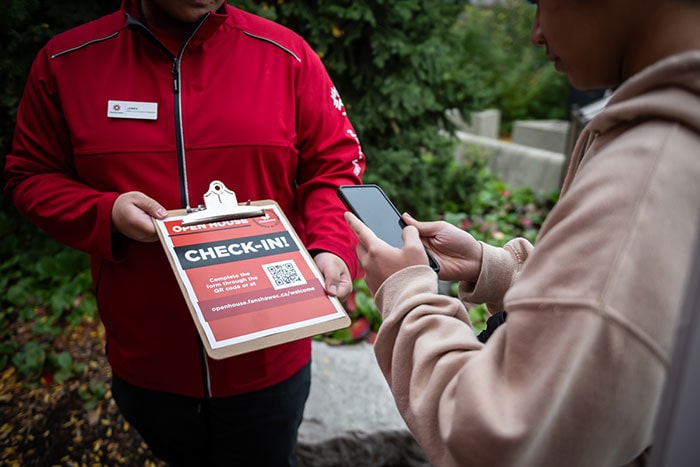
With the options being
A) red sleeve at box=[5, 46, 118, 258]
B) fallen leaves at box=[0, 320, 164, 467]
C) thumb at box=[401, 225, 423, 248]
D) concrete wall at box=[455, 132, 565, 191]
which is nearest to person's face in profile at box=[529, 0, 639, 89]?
thumb at box=[401, 225, 423, 248]

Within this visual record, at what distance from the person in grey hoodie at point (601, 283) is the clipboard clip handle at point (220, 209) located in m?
0.91

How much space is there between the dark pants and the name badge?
97 cm

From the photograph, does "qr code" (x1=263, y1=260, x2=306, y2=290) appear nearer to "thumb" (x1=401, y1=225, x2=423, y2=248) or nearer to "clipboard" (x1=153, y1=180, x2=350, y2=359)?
"clipboard" (x1=153, y1=180, x2=350, y2=359)

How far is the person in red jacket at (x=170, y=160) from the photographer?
163 cm

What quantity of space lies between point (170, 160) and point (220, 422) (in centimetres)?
96

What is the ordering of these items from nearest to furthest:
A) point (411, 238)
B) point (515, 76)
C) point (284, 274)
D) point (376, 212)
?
1. point (411, 238)
2. point (376, 212)
3. point (284, 274)
4. point (515, 76)

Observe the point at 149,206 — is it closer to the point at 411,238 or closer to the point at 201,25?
the point at 201,25

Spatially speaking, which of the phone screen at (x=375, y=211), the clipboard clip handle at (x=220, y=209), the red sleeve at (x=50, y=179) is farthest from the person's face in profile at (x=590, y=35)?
the red sleeve at (x=50, y=179)

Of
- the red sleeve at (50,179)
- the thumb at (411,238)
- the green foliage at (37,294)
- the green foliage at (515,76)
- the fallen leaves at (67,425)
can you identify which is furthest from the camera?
the green foliage at (515,76)

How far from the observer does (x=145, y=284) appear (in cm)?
170

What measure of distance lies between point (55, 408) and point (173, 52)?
7.60 feet

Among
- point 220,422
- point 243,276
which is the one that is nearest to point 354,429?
point 220,422

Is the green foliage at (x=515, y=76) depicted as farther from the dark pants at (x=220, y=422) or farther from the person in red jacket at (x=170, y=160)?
the dark pants at (x=220, y=422)

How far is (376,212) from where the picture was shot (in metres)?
1.40
